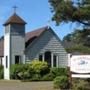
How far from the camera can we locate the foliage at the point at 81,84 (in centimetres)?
2850

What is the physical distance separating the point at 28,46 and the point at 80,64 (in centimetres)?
2232

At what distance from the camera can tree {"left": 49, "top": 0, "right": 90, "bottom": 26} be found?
99.2 ft

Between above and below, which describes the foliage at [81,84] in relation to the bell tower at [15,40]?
below

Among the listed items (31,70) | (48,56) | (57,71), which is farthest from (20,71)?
(48,56)

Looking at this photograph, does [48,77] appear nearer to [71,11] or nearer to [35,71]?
[35,71]

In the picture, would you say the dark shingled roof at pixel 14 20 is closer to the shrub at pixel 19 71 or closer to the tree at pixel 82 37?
the shrub at pixel 19 71

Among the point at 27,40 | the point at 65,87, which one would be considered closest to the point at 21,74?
the point at 27,40

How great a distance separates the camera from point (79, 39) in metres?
31.5

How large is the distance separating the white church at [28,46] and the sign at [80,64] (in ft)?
71.4

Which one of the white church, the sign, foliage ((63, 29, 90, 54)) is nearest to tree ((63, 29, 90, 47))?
foliage ((63, 29, 90, 54))

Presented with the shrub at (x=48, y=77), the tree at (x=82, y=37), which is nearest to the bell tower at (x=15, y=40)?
Answer: the shrub at (x=48, y=77)

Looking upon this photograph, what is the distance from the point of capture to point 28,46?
49.8m

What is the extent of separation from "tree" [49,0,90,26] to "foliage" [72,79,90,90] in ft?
15.5

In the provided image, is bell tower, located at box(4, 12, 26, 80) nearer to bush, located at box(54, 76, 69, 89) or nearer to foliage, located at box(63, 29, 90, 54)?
foliage, located at box(63, 29, 90, 54)
